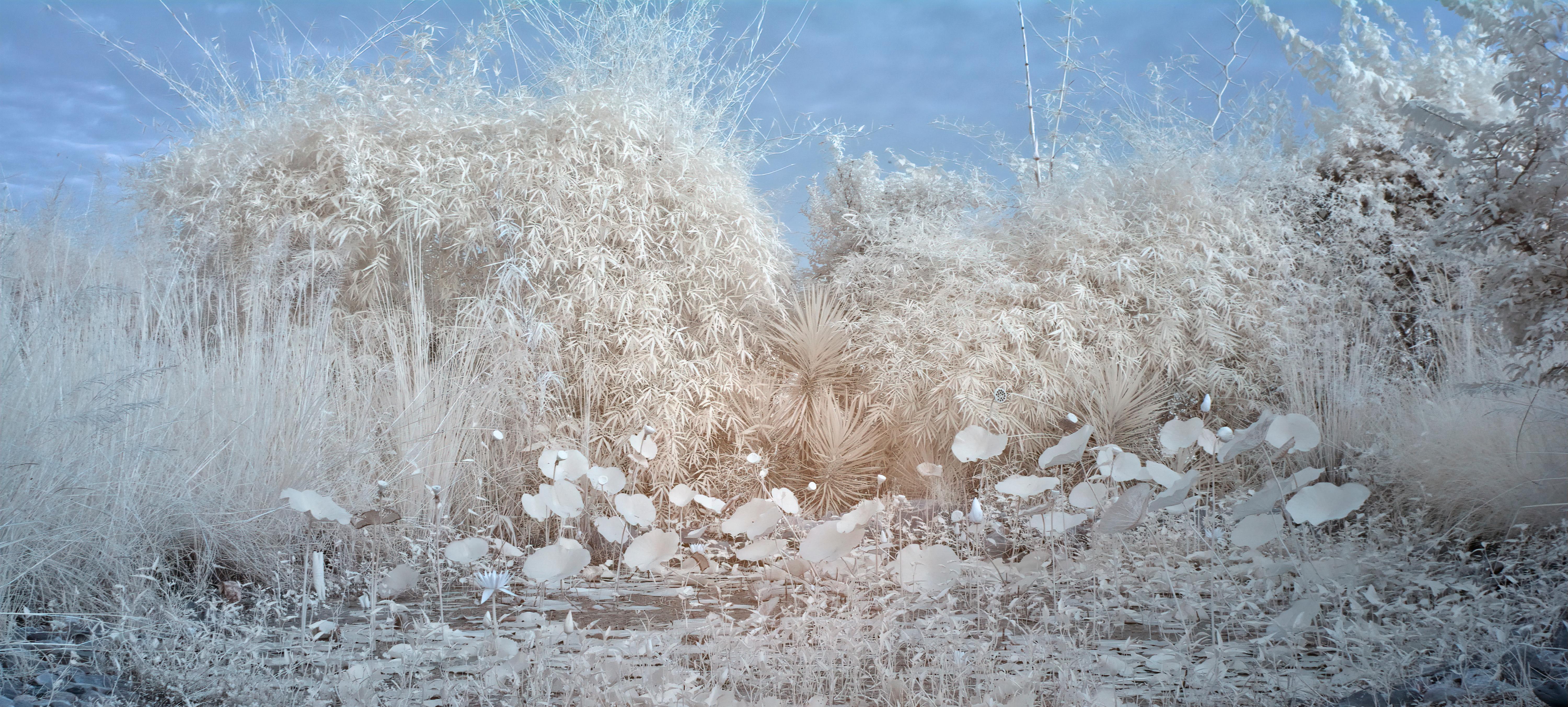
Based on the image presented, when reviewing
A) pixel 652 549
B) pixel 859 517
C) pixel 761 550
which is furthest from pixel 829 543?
pixel 652 549

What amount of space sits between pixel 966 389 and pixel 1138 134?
7.61 ft

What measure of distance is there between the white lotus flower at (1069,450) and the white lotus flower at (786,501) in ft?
2.49

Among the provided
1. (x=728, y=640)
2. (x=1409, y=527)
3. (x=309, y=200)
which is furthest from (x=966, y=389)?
(x=309, y=200)

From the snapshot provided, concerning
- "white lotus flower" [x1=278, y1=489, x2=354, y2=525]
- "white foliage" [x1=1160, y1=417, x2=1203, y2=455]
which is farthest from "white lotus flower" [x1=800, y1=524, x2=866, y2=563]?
"white lotus flower" [x1=278, y1=489, x2=354, y2=525]

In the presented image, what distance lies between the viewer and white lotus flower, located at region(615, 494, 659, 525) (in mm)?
2477

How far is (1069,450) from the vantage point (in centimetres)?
210

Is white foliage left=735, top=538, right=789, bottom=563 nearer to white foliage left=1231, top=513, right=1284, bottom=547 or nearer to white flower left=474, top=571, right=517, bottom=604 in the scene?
white flower left=474, top=571, right=517, bottom=604

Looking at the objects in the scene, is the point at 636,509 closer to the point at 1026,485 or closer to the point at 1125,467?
the point at 1026,485

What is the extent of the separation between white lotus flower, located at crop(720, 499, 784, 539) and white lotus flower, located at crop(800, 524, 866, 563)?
204 millimetres

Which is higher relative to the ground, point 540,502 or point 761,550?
point 540,502

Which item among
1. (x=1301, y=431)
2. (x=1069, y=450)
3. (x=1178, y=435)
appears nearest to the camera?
(x=1069, y=450)

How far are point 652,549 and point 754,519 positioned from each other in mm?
300

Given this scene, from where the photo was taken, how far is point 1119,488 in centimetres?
331

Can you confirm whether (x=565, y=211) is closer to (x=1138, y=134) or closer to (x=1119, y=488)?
(x=1119, y=488)
